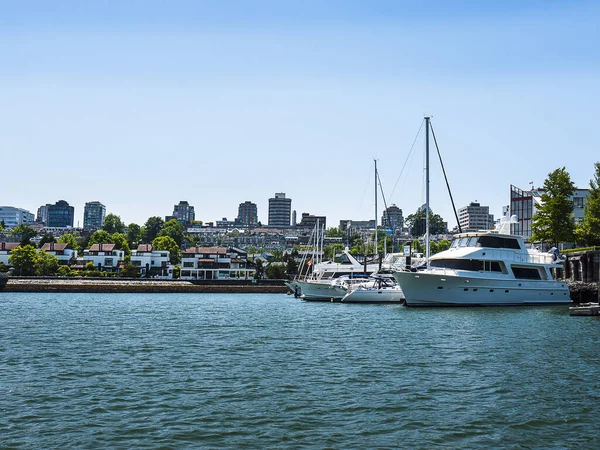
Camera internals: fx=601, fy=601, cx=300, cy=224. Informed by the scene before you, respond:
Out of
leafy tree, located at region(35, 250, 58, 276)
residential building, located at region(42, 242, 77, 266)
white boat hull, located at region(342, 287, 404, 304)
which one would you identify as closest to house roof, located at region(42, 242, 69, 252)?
residential building, located at region(42, 242, 77, 266)

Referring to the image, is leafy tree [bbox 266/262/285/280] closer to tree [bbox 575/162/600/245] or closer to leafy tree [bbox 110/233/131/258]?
leafy tree [bbox 110/233/131/258]

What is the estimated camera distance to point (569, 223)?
2680 inches

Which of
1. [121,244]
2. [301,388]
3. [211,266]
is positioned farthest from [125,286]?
[301,388]

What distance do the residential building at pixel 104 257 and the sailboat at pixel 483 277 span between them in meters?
101

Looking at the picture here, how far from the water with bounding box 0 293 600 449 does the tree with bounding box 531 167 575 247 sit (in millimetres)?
37416

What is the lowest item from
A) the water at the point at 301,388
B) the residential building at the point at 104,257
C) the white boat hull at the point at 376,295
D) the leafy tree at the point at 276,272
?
the water at the point at 301,388

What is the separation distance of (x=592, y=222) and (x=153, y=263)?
107 metres

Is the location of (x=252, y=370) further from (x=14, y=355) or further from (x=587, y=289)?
(x=587, y=289)

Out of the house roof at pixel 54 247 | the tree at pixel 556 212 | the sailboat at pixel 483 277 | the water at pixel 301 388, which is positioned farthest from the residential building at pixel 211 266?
the water at pixel 301 388

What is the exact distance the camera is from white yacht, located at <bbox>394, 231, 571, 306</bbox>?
160 ft

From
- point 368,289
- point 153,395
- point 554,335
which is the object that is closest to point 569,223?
point 368,289

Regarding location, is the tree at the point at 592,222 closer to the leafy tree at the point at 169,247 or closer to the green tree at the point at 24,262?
the green tree at the point at 24,262

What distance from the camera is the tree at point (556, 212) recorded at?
6719 cm

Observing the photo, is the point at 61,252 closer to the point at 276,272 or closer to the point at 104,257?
the point at 104,257
